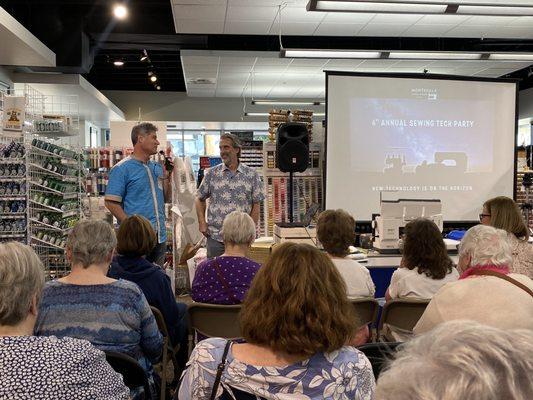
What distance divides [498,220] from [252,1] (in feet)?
14.8

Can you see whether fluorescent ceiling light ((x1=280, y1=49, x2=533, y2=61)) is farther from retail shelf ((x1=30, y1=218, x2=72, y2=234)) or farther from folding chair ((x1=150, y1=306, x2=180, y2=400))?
folding chair ((x1=150, y1=306, x2=180, y2=400))

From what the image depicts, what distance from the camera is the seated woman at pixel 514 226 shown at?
3.60 meters

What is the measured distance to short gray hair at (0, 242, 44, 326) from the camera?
4.92 ft

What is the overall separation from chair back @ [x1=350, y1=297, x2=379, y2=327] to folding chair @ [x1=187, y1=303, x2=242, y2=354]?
0.64m

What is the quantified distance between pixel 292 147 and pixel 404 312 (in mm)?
3042

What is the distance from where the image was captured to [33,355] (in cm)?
137

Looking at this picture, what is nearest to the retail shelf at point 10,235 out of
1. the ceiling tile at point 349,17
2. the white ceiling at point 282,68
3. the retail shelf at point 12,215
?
the retail shelf at point 12,215

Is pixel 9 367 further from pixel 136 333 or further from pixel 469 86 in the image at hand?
pixel 469 86

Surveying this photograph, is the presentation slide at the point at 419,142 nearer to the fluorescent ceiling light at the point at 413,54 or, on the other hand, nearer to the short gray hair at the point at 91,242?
the fluorescent ceiling light at the point at 413,54

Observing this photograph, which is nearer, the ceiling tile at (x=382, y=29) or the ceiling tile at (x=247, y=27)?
the ceiling tile at (x=247, y=27)

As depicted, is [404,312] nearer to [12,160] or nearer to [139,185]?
[139,185]

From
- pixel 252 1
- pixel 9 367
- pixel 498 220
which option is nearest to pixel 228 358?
pixel 9 367

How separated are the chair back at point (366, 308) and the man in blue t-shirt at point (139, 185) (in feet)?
6.53

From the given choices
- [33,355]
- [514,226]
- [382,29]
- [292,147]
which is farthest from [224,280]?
[382,29]
